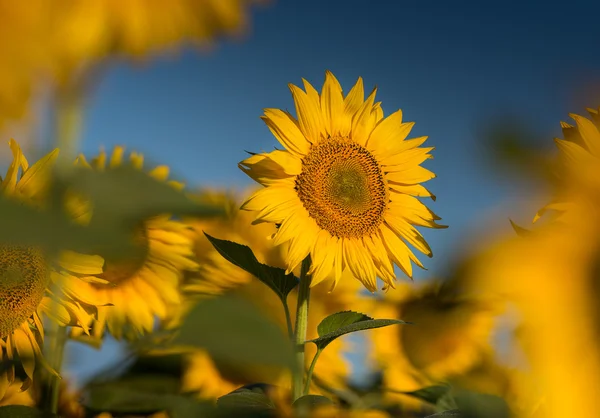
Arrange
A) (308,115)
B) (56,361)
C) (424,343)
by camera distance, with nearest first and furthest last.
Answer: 1. (56,361)
2. (308,115)
3. (424,343)

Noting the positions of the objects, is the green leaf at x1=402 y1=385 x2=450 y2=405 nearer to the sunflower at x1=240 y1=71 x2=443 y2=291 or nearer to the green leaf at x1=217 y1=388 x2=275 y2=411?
the sunflower at x1=240 y1=71 x2=443 y2=291

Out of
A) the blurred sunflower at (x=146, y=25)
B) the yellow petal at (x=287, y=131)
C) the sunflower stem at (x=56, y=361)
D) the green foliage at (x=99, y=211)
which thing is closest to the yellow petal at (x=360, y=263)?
the yellow petal at (x=287, y=131)

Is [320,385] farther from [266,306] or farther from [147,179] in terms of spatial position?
[147,179]

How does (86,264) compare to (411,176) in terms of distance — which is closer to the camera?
(86,264)

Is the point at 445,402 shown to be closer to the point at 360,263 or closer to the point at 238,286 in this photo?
the point at 360,263

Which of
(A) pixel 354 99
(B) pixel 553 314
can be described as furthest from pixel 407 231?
(B) pixel 553 314
